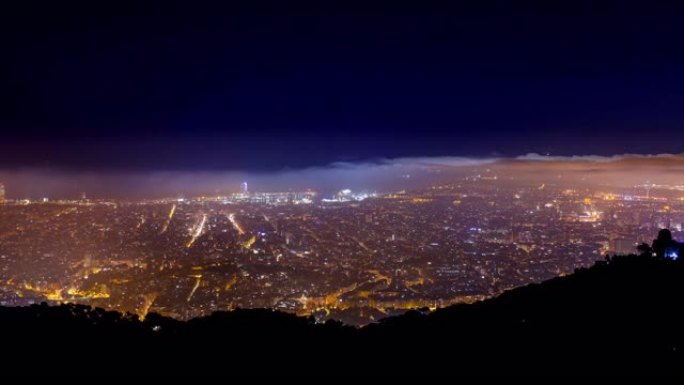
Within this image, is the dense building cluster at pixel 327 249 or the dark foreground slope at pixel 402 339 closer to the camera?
the dark foreground slope at pixel 402 339

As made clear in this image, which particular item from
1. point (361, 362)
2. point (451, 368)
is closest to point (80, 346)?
point (361, 362)

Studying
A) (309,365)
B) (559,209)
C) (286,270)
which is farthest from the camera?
(559,209)

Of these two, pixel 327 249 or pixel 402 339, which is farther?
pixel 327 249

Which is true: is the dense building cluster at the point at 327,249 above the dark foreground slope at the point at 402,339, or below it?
below

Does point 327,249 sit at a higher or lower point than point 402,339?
lower

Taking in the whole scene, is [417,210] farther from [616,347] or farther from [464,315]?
[616,347]
